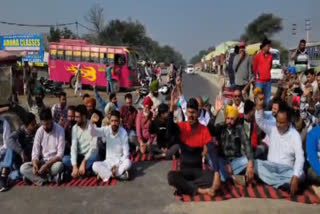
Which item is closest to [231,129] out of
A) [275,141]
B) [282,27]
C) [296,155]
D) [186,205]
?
[275,141]

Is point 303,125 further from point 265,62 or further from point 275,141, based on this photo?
point 265,62

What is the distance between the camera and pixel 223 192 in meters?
5.60

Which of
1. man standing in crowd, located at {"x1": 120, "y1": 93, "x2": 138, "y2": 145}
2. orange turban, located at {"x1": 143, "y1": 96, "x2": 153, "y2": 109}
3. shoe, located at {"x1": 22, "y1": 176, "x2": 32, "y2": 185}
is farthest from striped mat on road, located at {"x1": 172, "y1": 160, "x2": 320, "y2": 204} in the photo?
man standing in crowd, located at {"x1": 120, "y1": 93, "x2": 138, "y2": 145}

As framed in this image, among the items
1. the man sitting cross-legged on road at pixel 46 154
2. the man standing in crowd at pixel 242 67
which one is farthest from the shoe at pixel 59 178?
the man standing in crowd at pixel 242 67

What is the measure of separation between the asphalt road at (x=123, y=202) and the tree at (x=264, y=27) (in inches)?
2910

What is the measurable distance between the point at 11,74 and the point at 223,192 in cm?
1438

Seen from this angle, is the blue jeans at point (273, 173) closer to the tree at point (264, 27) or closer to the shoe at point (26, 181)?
the shoe at point (26, 181)

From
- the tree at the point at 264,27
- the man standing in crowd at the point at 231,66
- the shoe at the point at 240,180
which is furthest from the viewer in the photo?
the tree at the point at 264,27

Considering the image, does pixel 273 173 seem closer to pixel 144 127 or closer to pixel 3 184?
A: pixel 144 127

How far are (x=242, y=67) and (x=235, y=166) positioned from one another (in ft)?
14.9

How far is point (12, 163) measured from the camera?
6586 millimetres

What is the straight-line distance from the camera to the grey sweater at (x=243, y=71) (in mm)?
10102

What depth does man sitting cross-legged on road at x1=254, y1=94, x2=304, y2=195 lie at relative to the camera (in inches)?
217

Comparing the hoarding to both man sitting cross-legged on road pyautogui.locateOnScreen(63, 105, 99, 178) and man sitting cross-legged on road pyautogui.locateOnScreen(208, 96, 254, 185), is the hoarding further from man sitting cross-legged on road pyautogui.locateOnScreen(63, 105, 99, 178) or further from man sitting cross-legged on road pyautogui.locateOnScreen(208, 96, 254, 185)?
man sitting cross-legged on road pyautogui.locateOnScreen(208, 96, 254, 185)
